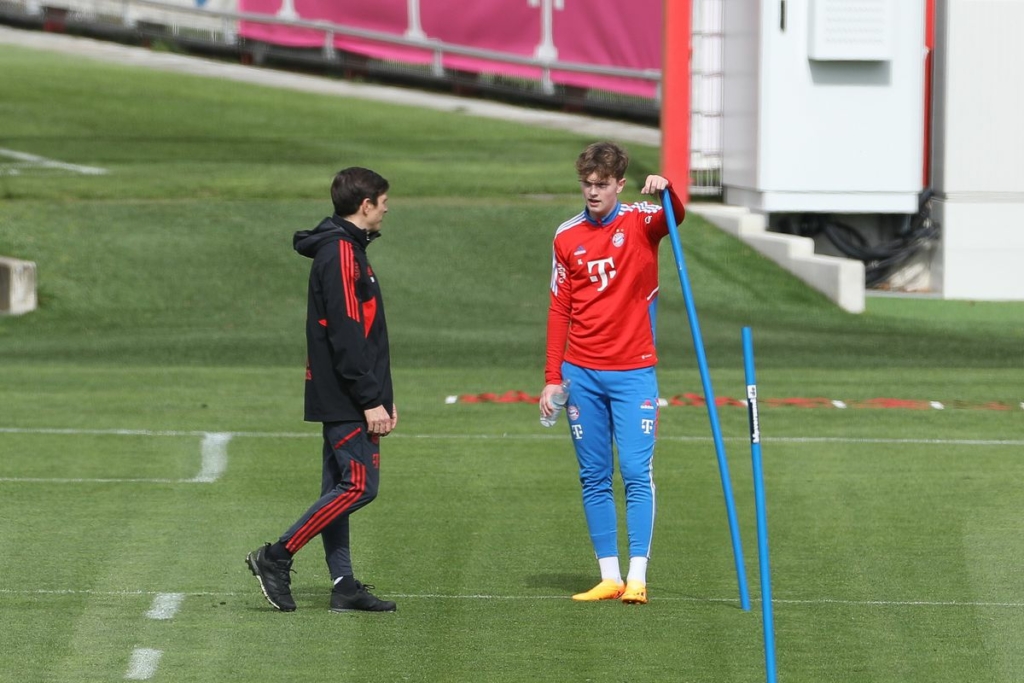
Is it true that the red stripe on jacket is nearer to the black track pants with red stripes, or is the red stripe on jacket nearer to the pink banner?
the black track pants with red stripes

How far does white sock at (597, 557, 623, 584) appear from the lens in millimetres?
8117

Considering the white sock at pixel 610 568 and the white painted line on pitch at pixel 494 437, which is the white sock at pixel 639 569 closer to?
the white sock at pixel 610 568

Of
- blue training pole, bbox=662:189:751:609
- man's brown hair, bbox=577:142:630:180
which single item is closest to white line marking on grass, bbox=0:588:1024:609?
blue training pole, bbox=662:189:751:609

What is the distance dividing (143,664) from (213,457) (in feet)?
15.5

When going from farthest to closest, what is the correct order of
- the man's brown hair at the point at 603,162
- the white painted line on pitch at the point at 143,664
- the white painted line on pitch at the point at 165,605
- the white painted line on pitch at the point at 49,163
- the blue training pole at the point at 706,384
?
the white painted line on pitch at the point at 49,163 → the white painted line on pitch at the point at 165,605 → the man's brown hair at the point at 603,162 → the blue training pole at the point at 706,384 → the white painted line on pitch at the point at 143,664

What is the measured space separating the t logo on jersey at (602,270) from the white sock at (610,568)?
1.24m

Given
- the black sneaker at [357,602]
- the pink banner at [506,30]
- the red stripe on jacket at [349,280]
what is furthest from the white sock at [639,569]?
the pink banner at [506,30]

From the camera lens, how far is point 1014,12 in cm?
2097

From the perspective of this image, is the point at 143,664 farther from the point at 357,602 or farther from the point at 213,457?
the point at 213,457

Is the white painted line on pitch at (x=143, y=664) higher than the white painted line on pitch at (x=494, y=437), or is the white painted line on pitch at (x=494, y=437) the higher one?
the white painted line on pitch at (x=494, y=437)

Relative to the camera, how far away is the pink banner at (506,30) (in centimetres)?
2797

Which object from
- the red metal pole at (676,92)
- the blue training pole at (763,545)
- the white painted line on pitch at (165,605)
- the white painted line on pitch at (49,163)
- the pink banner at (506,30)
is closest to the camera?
the blue training pole at (763,545)

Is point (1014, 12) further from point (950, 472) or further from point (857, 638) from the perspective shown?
point (857, 638)

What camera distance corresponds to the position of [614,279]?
25.7 feet
